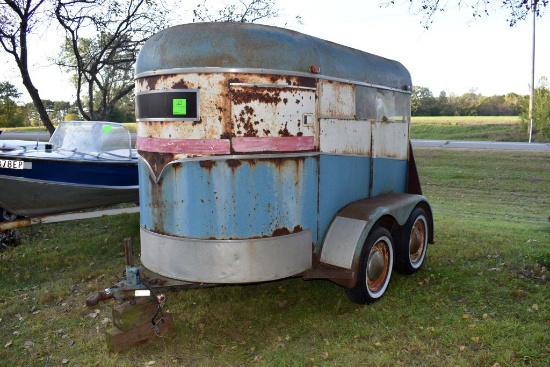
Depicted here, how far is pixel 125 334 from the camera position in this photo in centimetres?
450

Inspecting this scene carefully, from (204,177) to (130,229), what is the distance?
194 inches

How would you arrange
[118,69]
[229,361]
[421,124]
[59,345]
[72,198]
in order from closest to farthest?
1. [229,361]
2. [59,345]
3. [72,198]
4. [118,69]
5. [421,124]

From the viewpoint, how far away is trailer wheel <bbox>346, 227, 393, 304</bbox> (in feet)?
16.6

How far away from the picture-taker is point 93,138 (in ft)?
30.1

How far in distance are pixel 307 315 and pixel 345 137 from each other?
192 centimetres

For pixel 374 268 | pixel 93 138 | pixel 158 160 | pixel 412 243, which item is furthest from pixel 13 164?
pixel 412 243

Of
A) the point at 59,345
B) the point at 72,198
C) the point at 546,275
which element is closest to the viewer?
the point at 59,345

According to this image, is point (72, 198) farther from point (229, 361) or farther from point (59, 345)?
point (229, 361)

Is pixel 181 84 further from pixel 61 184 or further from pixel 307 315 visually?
pixel 61 184

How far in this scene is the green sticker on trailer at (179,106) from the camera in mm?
4430

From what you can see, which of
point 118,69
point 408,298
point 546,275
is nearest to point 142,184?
point 408,298

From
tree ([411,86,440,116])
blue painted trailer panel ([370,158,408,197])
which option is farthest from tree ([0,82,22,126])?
tree ([411,86,440,116])

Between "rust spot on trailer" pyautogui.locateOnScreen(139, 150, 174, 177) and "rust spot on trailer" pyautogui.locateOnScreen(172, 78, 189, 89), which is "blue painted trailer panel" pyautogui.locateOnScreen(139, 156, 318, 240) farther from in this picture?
"rust spot on trailer" pyautogui.locateOnScreen(172, 78, 189, 89)

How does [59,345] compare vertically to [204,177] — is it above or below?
below
